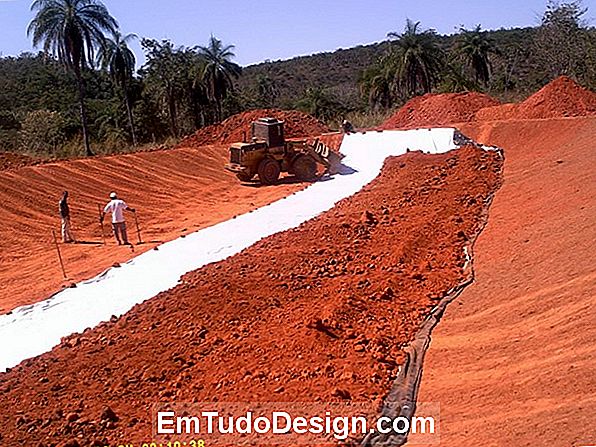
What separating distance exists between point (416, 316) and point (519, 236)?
9.81 feet

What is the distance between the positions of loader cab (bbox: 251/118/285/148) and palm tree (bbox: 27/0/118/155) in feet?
30.5

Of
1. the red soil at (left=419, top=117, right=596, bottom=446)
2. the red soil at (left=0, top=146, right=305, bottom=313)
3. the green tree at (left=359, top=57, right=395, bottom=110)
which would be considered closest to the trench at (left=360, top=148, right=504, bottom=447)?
the red soil at (left=419, top=117, right=596, bottom=446)

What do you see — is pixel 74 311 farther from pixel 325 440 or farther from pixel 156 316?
pixel 325 440

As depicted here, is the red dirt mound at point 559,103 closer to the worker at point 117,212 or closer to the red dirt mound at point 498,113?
the red dirt mound at point 498,113

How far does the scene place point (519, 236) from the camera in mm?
9508

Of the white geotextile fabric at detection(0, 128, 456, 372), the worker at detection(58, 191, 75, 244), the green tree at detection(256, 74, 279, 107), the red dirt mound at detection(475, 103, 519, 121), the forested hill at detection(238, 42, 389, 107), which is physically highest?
the forested hill at detection(238, 42, 389, 107)

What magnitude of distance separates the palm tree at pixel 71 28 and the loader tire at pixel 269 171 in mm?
9597

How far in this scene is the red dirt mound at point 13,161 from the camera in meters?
19.5

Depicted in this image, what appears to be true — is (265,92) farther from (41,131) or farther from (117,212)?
(117,212)

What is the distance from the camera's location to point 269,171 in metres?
19.9

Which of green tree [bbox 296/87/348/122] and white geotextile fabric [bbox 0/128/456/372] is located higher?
green tree [bbox 296/87/348/122]

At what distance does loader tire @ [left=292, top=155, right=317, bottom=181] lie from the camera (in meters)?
20.3

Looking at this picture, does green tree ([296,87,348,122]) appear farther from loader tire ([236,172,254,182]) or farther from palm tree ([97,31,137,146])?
loader tire ([236,172,254,182])

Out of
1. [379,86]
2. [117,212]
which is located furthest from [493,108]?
[379,86]
